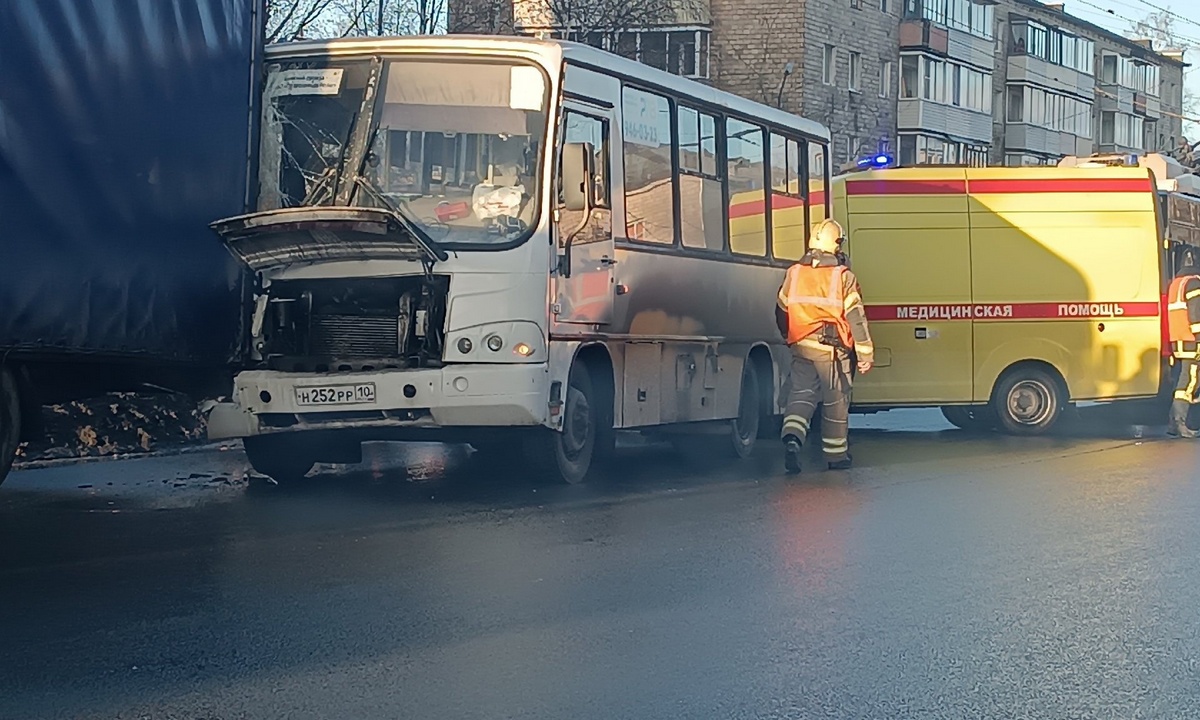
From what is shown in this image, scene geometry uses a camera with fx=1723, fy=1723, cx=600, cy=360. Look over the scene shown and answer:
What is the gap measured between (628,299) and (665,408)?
111 cm

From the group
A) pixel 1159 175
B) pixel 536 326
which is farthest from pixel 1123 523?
pixel 1159 175

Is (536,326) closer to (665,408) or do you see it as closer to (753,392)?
(665,408)

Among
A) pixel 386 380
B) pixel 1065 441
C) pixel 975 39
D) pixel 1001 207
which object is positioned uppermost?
pixel 975 39

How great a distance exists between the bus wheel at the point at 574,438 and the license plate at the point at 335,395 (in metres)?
1.22

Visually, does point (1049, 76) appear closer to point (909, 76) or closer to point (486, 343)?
point (909, 76)

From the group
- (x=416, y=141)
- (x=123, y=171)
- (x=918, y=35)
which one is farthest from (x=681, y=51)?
(x=123, y=171)

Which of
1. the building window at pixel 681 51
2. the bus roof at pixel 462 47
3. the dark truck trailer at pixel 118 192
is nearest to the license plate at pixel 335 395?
the dark truck trailer at pixel 118 192

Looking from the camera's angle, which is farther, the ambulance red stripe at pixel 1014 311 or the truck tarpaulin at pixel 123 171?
the ambulance red stripe at pixel 1014 311

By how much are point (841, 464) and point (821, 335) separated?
106 centimetres

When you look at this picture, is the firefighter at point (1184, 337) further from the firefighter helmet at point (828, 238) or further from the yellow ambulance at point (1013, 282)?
the firefighter helmet at point (828, 238)

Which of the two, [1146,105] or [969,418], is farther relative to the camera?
[1146,105]

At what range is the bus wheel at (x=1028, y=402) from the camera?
16906mm

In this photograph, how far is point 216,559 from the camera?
7984mm

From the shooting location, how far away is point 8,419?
344 inches
